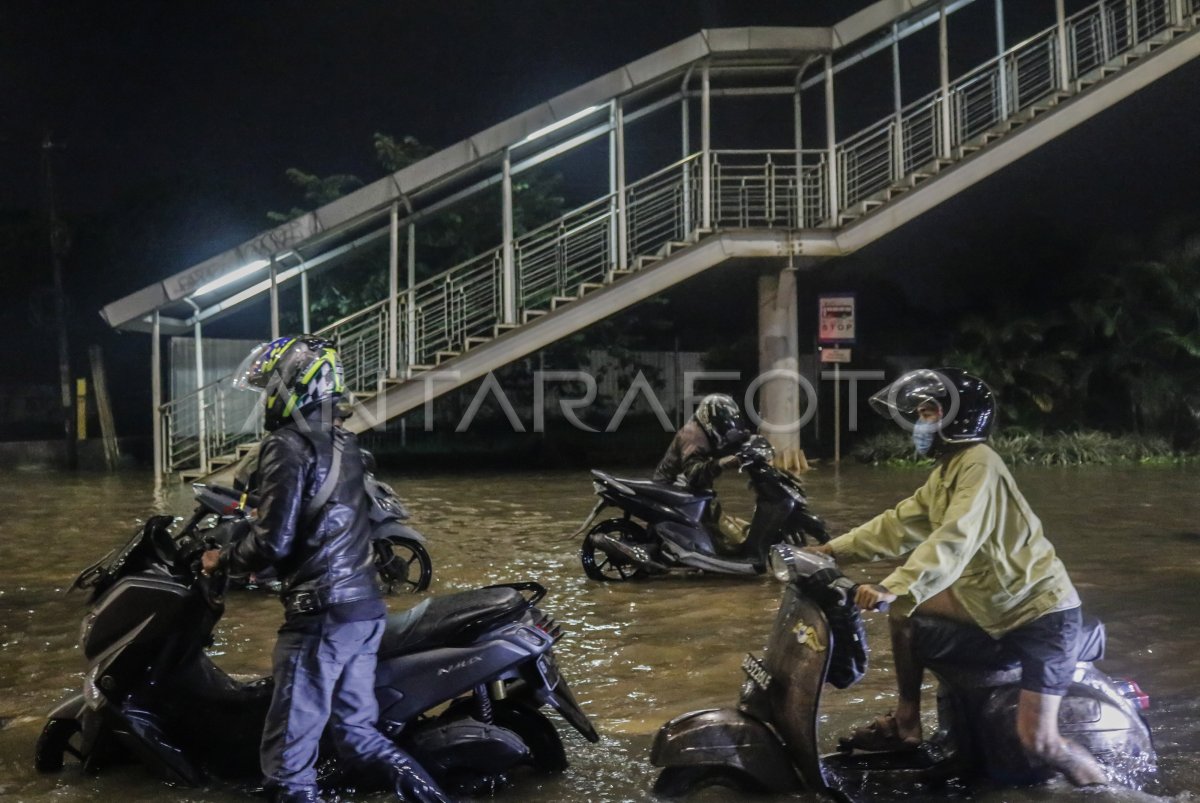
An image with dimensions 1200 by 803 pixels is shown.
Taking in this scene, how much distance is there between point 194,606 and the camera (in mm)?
3496

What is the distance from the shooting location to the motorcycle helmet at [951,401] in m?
3.37

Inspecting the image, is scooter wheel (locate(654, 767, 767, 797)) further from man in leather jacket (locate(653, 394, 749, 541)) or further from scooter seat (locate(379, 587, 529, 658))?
man in leather jacket (locate(653, 394, 749, 541))

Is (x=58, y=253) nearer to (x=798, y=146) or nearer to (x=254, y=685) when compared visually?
(x=798, y=146)

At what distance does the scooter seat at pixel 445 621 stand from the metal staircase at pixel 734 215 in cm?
1032

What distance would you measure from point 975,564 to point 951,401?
1.74 ft

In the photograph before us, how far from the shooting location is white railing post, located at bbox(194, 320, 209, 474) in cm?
1428

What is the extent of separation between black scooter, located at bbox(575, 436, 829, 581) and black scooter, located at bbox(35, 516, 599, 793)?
3.46m

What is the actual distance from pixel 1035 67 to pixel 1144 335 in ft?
16.3

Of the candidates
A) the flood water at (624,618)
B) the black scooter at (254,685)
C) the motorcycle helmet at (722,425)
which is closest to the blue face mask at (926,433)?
the flood water at (624,618)

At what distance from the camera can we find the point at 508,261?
13812mm

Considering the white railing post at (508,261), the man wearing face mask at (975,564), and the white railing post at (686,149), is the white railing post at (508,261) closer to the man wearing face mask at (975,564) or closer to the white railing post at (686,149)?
the white railing post at (686,149)

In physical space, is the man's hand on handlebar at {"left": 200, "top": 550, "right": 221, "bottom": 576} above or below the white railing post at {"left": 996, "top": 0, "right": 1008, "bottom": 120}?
below

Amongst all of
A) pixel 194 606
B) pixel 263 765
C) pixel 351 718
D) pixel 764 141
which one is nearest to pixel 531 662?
pixel 351 718

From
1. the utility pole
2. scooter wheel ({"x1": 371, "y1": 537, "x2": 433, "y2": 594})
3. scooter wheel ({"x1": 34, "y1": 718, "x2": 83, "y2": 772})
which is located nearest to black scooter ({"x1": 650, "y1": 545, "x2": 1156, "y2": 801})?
scooter wheel ({"x1": 34, "y1": 718, "x2": 83, "y2": 772})
